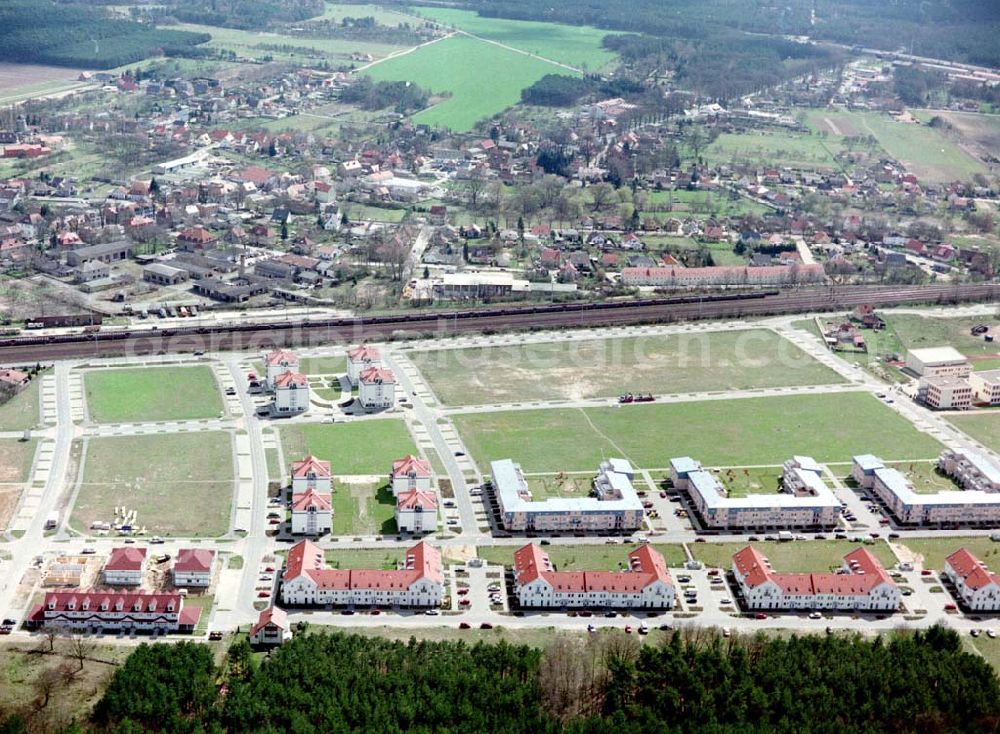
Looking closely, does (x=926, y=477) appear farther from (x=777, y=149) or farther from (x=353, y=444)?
(x=777, y=149)

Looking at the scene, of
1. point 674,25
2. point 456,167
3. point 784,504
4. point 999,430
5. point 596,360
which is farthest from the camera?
point 674,25

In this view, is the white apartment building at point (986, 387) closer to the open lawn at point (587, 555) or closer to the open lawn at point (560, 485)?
the open lawn at point (560, 485)

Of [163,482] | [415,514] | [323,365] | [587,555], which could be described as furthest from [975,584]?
[323,365]

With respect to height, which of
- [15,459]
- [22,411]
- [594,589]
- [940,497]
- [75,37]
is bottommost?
[22,411]

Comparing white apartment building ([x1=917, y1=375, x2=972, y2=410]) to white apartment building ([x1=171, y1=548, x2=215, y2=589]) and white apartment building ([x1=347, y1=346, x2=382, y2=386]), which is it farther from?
white apartment building ([x1=171, y1=548, x2=215, y2=589])

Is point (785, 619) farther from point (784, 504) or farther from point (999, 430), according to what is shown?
point (999, 430)

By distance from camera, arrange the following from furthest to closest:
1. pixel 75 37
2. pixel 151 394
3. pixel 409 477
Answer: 1. pixel 75 37
2. pixel 151 394
3. pixel 409 477

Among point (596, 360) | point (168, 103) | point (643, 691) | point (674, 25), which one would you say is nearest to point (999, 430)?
point (596, 360)
